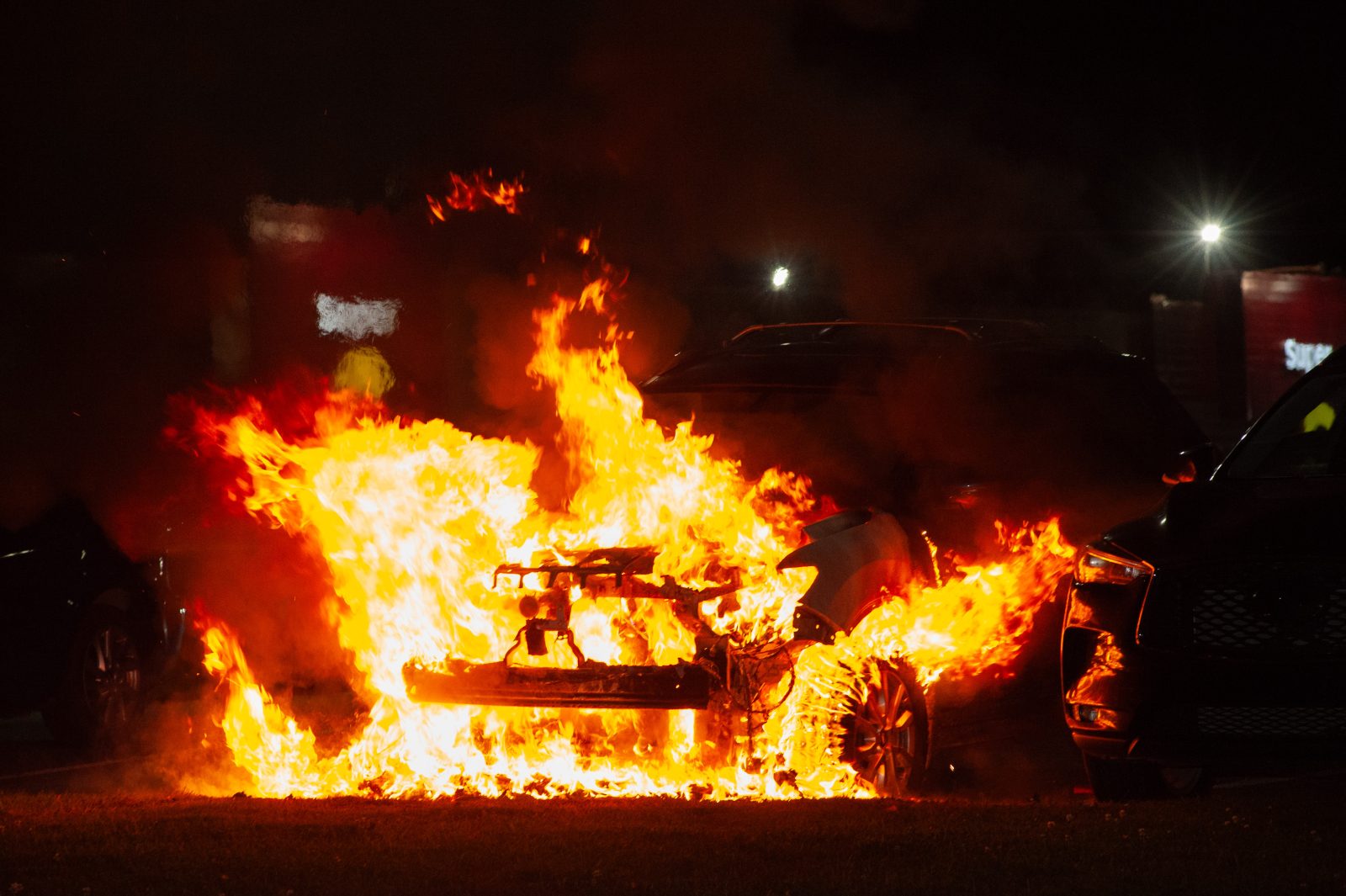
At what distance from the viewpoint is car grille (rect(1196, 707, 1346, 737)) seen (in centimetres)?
603

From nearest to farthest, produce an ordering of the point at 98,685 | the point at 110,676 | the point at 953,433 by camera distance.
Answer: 1. the point at 953,433
2. the point at 98,685
3. the point at 110,676

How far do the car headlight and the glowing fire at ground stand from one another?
0.54 m

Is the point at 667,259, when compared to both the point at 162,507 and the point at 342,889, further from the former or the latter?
the point at 342,889

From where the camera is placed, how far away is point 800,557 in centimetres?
Answer: 691

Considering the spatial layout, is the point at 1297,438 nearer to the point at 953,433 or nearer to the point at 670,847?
the point at 953,433

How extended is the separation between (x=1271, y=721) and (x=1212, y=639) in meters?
0.34

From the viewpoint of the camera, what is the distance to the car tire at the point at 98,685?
9078 millimetres

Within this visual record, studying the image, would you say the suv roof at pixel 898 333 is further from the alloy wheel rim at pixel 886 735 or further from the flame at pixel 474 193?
the flame at pixel 474 193

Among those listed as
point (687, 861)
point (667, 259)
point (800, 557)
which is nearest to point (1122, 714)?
point (800, 557)

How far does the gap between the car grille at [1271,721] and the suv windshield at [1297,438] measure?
1.79 meters

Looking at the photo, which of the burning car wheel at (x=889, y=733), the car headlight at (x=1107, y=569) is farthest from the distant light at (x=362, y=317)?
the car headlight at (x=1107, y=569)

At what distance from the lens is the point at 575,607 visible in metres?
6.89

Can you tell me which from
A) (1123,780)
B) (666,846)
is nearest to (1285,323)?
(1123,780)

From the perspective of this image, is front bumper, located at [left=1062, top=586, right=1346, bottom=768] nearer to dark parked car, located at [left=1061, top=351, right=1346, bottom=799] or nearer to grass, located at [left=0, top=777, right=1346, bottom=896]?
dark parked car, located at [left=1061, top=351, right=1346, bottom=799]
